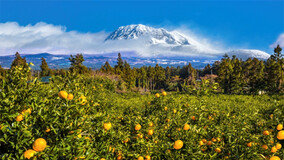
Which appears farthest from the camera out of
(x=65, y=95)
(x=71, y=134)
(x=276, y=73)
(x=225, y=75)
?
(x=225, y=75)

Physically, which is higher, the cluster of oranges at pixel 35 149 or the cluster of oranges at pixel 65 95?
the cluster of oranges at pixel 65 95

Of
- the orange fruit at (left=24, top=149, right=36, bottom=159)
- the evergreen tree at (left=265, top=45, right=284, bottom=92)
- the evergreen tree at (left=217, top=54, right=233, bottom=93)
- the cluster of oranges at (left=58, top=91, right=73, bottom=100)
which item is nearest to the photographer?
the orange fruit at (left=24, top=149, right=36, bottom=159)

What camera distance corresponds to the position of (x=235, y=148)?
76.5 inches

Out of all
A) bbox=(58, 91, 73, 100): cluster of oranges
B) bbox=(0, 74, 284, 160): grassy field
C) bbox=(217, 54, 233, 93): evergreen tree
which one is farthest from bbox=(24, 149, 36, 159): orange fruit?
bbox=(217, 54, 233, 93): evergreen tree

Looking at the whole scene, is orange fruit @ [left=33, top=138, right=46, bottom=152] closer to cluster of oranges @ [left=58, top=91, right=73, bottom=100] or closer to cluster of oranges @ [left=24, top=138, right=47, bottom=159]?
cluster of oranges @ [left=24, top=138, right=47, bottom=159]

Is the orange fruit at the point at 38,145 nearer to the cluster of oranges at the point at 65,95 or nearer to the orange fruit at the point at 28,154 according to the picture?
the orange fruit at the point at 28,154

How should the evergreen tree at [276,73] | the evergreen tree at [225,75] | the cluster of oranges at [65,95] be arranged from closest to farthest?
the cluster of oranges at [65,95]
the evergreen tree at [276,73]
the evergreen tree at [225,75]

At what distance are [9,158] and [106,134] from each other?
2.98 ft

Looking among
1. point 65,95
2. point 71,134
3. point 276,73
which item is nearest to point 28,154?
point 71,134

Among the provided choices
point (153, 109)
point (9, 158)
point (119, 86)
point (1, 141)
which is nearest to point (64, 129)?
point (9, 158)

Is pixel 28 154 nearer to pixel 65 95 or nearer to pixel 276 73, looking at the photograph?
pixel 65 95

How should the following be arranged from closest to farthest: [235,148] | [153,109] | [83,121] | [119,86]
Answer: [83,121] → [235,148] → [153,109] → [119,86]

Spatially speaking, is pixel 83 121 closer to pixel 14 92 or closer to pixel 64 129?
pixel 64 129

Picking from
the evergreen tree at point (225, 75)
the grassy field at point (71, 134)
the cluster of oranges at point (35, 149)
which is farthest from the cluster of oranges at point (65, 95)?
the evergreen tree at point (225, 75)
